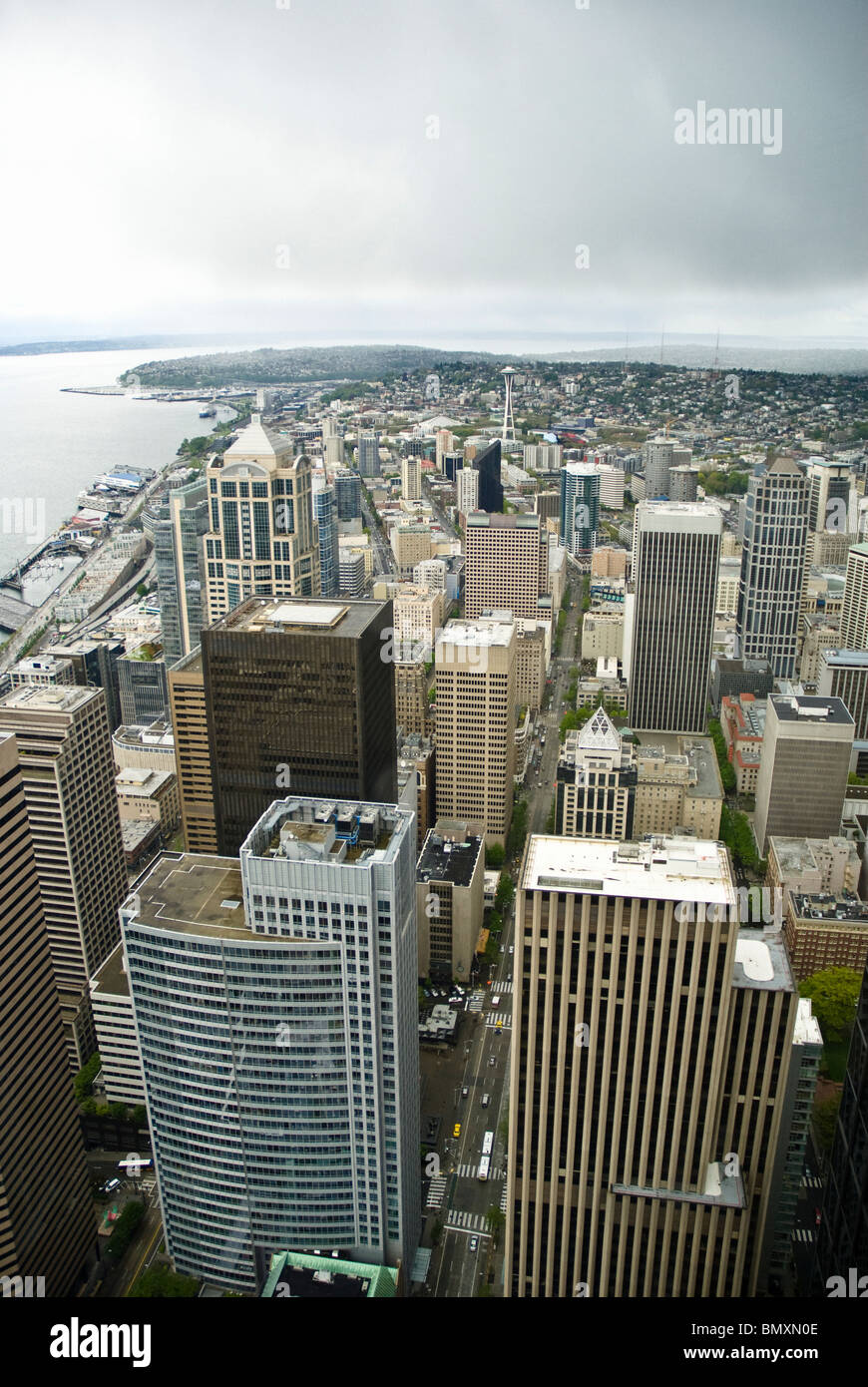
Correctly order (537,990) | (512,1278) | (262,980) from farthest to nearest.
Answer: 1. (262,980)
2. (512,1278)
3. (537,990)

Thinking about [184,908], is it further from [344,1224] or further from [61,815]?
[61,815]

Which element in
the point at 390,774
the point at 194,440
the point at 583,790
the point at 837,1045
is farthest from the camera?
the point at 194,440

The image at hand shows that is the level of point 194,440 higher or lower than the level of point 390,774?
higher

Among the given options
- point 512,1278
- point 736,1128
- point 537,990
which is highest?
point 537,990

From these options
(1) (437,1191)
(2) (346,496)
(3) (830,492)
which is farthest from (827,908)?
(2) (346,496)

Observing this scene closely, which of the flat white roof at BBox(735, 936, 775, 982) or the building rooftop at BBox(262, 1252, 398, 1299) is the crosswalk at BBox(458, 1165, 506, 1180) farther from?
the flat white roof at BBox(735, 936, 775, 982)

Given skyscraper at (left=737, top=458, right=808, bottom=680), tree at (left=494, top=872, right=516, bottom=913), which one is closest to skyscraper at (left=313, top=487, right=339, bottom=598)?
tree at (left=494, top=872, right=516, bottom=913)

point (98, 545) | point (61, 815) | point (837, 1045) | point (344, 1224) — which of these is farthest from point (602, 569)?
point (344, 1224)

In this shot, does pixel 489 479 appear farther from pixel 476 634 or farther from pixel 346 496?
pixel 476 634
